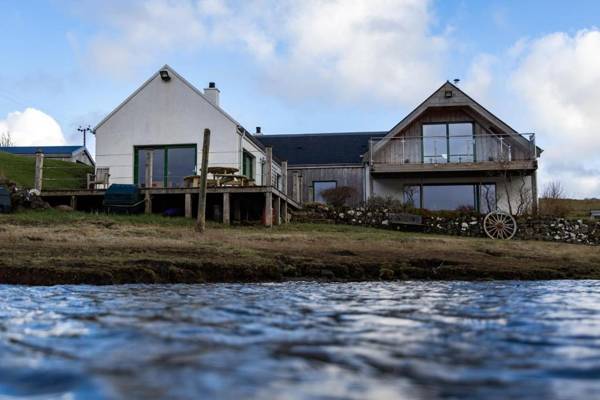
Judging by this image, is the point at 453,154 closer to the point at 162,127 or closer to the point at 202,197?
the point at 162,127

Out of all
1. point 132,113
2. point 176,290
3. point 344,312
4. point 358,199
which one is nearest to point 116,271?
point 176,290

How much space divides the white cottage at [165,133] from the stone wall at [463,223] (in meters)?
3.32

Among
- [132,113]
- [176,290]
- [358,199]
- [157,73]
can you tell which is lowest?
[176,290]

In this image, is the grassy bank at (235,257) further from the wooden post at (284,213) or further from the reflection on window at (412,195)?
the reflection on window at (412,195)

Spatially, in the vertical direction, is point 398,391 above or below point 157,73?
below

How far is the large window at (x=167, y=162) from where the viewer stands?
20.1 metres

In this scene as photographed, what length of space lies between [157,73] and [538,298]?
16558 millimetres

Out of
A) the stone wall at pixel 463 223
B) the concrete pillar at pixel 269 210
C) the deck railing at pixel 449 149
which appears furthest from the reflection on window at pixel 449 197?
the concrete pillar at pixel 269 210

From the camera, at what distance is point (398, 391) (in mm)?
2459

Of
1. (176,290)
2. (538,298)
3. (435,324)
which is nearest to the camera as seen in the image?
(435,324)

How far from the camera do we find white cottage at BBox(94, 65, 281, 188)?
1975cm

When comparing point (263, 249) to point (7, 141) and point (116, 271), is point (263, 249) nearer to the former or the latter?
point (116, 271)

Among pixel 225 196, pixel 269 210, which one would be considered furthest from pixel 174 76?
pixel 269 210

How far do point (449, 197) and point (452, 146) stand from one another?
6.99 ft
